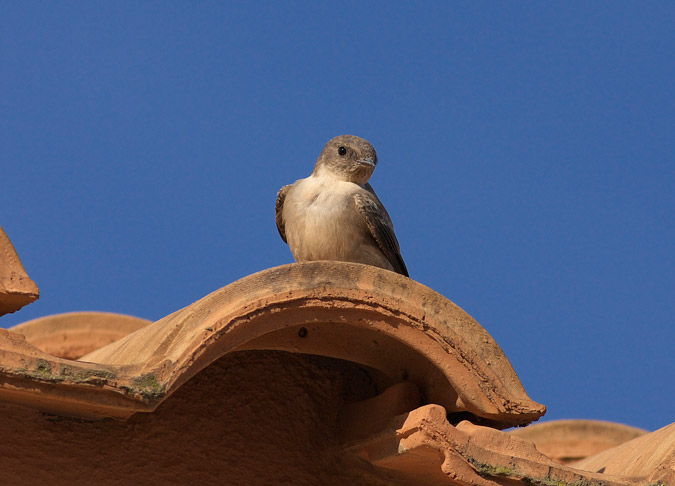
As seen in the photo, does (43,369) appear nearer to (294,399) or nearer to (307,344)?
(307,344)

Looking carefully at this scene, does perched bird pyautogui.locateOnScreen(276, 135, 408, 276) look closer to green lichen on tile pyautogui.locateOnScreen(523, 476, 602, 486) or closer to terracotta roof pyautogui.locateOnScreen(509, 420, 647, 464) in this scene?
green lichen on tile pyautogui.locateOnScreen(523, 476, 602, 486)

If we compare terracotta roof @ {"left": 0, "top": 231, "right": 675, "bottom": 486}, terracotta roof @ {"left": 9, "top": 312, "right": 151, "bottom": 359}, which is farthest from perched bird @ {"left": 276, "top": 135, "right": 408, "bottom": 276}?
terracotta roof @ {"left": 9, "top": 312, "right": 151, "bottom": 359}

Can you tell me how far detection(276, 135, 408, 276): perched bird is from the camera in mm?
5449

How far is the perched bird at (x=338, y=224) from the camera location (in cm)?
545

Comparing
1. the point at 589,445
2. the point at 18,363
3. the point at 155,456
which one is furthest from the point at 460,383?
the point at 589,445

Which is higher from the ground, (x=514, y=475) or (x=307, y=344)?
(x=307, y=344)

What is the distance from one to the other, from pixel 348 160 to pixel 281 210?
19.6 inches

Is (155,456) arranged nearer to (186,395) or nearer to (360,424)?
(186,395)

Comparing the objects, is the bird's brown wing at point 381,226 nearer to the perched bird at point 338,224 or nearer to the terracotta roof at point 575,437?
the perched bird at point 338,224

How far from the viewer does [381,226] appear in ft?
18.1

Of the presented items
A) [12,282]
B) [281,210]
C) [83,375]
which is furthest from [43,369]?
[281,210]

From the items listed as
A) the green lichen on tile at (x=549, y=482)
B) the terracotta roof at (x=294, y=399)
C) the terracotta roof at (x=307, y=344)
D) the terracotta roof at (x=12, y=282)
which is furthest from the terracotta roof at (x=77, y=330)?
the green lichen on tile at (x=549, y=482)

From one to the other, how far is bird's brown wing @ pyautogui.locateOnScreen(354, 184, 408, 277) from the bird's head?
0.40 m

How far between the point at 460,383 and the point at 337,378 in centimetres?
77
